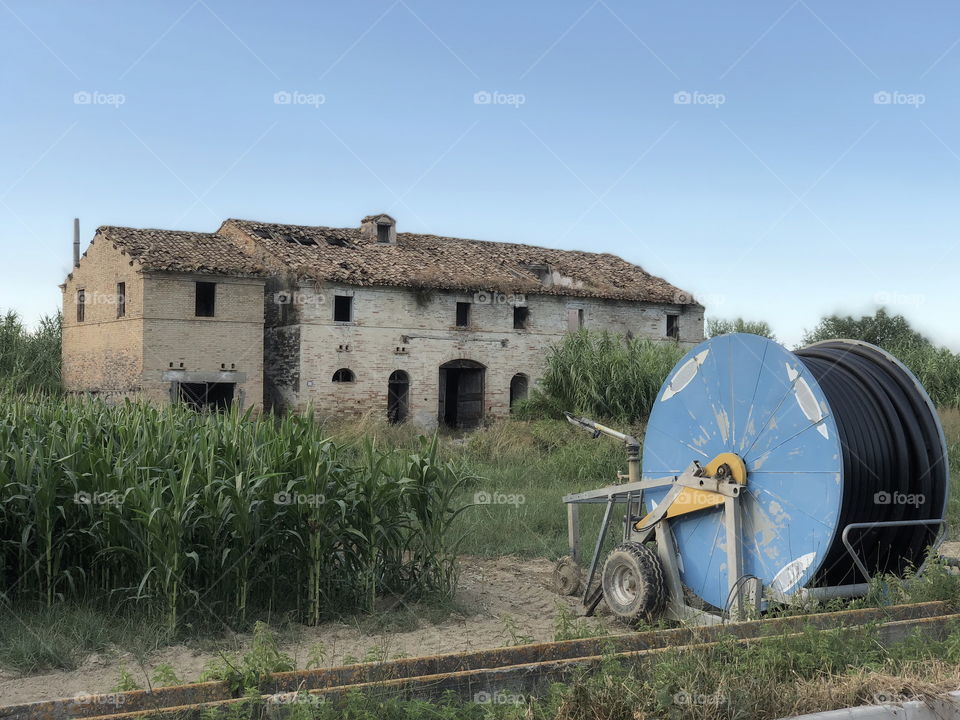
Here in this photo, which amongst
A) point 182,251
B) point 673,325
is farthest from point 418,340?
point 673,325

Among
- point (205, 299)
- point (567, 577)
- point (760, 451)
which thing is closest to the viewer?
point (760, 451)

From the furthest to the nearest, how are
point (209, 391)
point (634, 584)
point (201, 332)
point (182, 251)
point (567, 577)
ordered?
point (182, 251) < point (209, 391) < point (201, 332) < point (567, 577) < point (634, 584)

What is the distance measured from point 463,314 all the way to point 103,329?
11608 mm

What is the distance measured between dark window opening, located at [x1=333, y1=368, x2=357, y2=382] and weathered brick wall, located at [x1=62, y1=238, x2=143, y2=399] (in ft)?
18.8

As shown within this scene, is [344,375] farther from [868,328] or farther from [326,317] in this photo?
[868,328]

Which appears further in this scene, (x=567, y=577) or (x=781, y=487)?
(x=567, y=577)

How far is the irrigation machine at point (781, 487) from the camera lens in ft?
Result: 24.0

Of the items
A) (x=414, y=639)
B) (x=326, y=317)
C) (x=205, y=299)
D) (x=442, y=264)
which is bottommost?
(x=414, y=639)

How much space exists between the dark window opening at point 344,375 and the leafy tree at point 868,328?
1302 inches

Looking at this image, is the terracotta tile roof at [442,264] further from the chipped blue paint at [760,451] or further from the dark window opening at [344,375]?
the chipped blue paint at [760,451]

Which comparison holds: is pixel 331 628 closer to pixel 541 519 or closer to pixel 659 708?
pixel 659 708

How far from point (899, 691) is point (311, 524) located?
4.87 m

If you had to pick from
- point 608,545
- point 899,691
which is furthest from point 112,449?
point 899,691

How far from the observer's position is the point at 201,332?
92.0 ft
